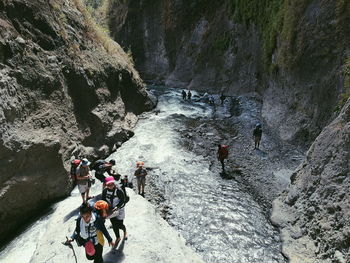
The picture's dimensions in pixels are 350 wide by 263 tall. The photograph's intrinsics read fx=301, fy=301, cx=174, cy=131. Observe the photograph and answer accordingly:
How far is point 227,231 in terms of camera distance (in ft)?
40.4

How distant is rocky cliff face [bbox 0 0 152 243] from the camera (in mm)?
12531

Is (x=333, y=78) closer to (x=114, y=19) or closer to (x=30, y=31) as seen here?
(x=30, y=31)

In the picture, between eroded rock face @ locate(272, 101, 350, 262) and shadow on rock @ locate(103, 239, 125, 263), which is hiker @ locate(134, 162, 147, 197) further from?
eroded rock face @ locate(272, 101, 350, 262)

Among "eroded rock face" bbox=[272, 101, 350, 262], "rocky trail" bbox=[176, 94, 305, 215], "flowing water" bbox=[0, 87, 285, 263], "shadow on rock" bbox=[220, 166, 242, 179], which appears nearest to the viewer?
"eroded rock face" bbox=[272, 101, 350, 262]

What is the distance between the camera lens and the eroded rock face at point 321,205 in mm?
10094

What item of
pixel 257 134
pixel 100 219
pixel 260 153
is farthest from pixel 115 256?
pixel 257 134

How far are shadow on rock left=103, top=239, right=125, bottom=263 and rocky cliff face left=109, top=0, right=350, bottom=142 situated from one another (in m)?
14.7

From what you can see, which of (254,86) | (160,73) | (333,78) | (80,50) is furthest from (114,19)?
(333,78)

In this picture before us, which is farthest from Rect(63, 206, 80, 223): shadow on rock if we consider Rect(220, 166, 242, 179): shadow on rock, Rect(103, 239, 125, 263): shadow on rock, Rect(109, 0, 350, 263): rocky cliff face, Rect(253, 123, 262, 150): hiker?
Rect(253, 123, 262, 150): hiker

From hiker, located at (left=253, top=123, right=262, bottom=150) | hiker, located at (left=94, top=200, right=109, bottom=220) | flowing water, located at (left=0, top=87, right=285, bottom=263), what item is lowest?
flowing water, located at (left=0, top=87, right=285, bottom=263)

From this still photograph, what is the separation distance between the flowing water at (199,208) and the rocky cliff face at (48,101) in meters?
1.43

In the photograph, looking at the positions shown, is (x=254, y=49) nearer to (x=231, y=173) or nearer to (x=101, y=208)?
(x=231, y=173)

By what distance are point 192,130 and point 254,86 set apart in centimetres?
1352

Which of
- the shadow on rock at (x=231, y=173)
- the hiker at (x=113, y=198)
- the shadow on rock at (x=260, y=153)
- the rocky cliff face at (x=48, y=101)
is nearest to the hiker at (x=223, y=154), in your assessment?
the shadow on rock at (x=231, y=173)
